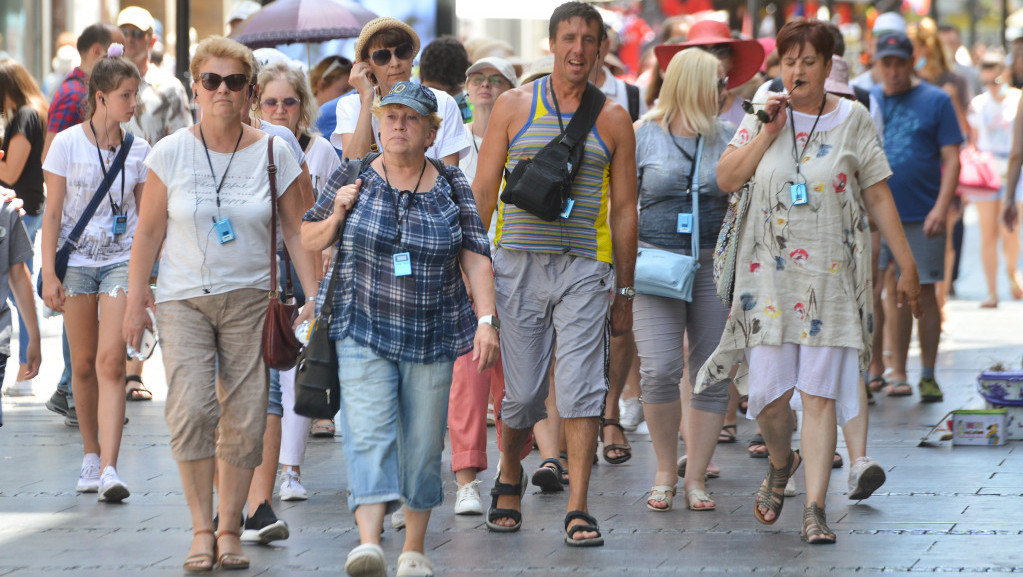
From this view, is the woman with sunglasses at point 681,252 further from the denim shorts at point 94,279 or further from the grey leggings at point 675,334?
the denim shorts at point 94,279

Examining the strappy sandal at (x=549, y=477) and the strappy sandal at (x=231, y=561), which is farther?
the strappy sandal at (x=549, y=477)

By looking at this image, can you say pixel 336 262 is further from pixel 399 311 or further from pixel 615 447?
pixel 615 447

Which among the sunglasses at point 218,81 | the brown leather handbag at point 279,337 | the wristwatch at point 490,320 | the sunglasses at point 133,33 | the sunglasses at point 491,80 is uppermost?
the sunglasses at point 133,33

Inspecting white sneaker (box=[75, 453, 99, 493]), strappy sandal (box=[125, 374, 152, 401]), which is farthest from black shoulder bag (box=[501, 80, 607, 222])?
strappy sandal (box=[125, 374, 152, 401])

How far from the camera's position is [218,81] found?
5848 mm

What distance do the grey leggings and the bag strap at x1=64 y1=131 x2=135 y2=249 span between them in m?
2.69

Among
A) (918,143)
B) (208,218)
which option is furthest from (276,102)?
(918,143)

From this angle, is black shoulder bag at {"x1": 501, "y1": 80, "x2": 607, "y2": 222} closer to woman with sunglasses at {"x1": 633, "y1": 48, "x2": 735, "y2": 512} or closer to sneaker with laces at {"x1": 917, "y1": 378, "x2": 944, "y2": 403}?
woman with sunglasses at {"x1": 633, "y1": 48, "x2": 735, "y2": 512}

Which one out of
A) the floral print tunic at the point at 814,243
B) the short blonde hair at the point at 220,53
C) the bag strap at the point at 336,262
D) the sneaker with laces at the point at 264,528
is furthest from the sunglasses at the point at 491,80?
the sneaker with laces at the point at 264,528

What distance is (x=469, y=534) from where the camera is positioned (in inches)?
253

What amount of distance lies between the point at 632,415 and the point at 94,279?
11.1 feet

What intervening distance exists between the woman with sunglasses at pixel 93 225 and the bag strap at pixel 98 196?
0.04ft

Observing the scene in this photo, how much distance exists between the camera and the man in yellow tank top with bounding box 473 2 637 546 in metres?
6.30

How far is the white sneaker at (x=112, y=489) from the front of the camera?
7.01 m
